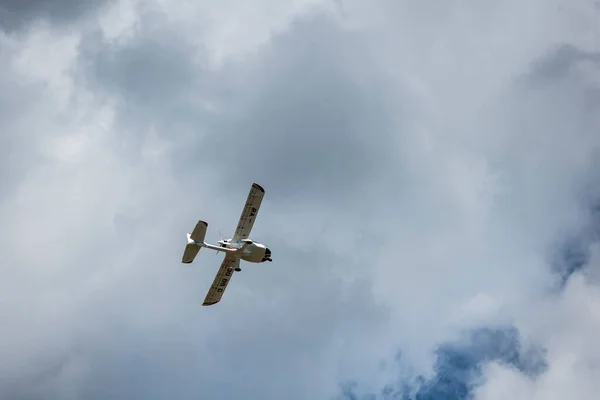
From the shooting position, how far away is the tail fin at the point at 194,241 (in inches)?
5586

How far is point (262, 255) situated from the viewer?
14650 centimetres

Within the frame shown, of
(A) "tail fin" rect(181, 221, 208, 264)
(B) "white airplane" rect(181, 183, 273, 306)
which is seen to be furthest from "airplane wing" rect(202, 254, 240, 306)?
(A) "tail fin" rect(181, 221, 208, 264)

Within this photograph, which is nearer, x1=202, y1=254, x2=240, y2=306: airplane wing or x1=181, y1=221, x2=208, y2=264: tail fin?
x1=181, y1=221, x2=208, y2=264: tail fin

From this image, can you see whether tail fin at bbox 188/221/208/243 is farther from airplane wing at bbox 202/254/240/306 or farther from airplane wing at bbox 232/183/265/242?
airplane wing at bbox 202/254/240/306

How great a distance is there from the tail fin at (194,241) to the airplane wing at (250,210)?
548cm

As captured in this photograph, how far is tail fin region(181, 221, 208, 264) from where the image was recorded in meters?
142

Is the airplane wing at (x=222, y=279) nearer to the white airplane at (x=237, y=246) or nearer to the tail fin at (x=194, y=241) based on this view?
the white airplane at (x=237, y=246)

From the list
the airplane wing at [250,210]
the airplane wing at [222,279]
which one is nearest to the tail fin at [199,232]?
the airplane wing at [250,210]

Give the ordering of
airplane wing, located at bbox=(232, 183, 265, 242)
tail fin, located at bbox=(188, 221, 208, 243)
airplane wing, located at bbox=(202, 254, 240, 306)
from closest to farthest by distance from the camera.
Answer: airplane wing, located at bbox=(232, 183, 265, 242), tail fin, located at bbox=(188, 221, 208, 243), airplane wing, located at bbox=(202, 254, 240, 306)

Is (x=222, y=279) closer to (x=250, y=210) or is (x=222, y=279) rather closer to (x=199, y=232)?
(x=199, y=232)

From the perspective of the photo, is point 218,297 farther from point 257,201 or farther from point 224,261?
point 257,201

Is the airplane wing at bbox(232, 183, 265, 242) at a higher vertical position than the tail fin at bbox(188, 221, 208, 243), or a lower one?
higher

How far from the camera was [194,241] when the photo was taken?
469 feet

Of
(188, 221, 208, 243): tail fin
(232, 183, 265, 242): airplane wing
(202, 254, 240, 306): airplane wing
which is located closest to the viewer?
(232, 183, 265, 242): airplane wing
